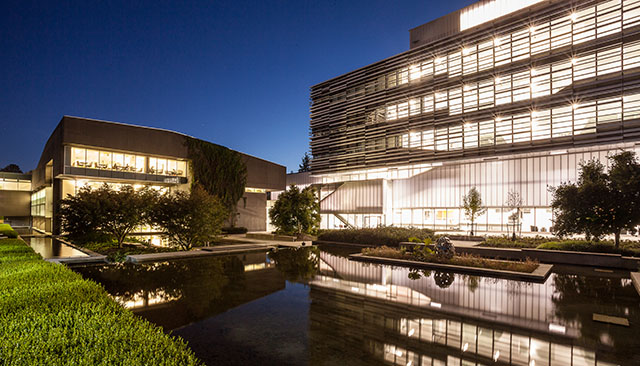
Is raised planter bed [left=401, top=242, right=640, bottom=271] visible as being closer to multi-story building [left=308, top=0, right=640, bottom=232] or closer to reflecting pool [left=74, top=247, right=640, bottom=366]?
reflecting pool [left=74, top=247, right=640, bottom=366]

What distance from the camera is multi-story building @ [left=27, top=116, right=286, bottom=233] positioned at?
112 feet

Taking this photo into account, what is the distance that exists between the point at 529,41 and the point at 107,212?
3846 centimetres

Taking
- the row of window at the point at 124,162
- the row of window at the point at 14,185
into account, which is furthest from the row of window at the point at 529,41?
the row of window at the point at 14,185

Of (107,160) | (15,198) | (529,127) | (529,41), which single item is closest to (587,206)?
(529,127)

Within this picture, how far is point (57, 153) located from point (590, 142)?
49881mm

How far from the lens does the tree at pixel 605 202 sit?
19047mm

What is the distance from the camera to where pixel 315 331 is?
8.07 meters

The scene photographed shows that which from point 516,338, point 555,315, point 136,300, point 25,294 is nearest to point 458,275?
point 555,315

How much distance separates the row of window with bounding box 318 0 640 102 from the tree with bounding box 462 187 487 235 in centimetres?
1288

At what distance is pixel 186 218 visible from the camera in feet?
72.7

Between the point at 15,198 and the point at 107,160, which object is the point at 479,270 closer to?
the point at 107,160

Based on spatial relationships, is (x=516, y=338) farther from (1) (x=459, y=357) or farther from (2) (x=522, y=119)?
(2) (x=522, y=119)

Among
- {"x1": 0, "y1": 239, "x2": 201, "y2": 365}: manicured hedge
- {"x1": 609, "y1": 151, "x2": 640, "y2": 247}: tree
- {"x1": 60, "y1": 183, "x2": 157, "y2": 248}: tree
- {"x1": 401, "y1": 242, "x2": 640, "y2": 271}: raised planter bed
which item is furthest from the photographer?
{"x1": 60, "y1": 183, "x2": 157, "y2": 248}: tree

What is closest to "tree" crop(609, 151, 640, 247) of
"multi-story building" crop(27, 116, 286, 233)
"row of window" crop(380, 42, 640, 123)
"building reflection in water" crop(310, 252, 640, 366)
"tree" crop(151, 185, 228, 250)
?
"building reflection in water" crop(310, 252, 640, 366)
